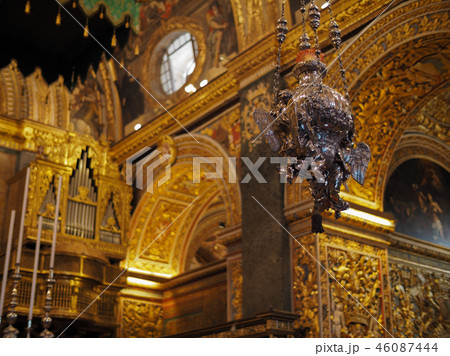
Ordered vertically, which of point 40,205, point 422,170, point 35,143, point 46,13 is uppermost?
point 46,13

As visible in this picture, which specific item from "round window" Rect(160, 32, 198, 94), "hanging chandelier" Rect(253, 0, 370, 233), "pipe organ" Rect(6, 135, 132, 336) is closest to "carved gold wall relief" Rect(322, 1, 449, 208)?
"hanging chandelier" Rect(253, 0, 370, 233)

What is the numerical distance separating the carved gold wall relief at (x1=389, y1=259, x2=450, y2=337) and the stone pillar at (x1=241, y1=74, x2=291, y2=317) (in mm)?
1756

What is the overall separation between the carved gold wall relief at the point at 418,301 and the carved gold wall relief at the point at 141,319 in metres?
4.87

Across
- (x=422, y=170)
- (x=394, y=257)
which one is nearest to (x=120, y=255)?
(x=394, y=257)

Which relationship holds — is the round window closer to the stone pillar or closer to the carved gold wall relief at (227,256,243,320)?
the stone pillar

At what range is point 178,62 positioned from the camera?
36.4 feet

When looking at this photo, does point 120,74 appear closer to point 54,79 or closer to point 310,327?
point 54,79

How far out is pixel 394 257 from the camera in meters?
8.74

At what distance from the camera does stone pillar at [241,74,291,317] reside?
749 cm

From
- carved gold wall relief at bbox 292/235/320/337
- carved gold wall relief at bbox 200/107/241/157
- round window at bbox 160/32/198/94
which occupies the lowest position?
carved gold wall relief at bbox 292/235/320/337

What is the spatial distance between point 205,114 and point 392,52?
3488mm

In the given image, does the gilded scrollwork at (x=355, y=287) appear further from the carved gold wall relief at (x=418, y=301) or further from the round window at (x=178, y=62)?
the round window at (x=178, y=62)

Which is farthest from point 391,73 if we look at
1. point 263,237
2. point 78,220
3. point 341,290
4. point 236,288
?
point 78,220

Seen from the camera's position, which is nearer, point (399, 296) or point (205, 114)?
point (399, 296)
